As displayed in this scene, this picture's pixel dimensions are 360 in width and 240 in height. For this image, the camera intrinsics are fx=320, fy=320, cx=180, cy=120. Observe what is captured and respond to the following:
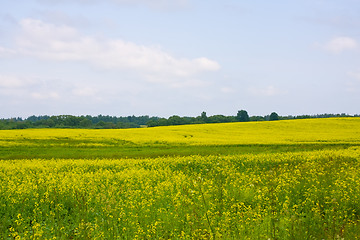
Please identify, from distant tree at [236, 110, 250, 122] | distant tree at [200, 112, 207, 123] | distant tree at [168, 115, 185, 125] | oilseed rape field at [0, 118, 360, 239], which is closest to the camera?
oilseed rape field at [0, 118, 360, 239]

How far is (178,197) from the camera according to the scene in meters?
8.56

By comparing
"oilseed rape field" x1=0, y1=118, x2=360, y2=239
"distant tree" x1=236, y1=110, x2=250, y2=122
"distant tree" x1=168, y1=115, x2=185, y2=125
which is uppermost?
"distant tree" x1=236, y1=110, x2=250, y2=122

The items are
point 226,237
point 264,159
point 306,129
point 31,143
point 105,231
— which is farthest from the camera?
point 306,129

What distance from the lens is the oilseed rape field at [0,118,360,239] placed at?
5992 mm

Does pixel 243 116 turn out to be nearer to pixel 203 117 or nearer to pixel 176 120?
pixel 203 117

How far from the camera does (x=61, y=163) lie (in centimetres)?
1650

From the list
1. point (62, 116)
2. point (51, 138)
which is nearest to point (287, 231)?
point (51, 138)

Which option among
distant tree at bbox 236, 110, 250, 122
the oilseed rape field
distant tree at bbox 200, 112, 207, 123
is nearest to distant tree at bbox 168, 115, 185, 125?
distant tree at bbox 200, 112, 207, 123

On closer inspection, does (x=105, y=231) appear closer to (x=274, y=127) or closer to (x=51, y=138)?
(x=51, y=138)

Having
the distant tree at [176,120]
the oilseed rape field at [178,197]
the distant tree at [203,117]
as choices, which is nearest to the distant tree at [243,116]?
the distant tree at [203,117]

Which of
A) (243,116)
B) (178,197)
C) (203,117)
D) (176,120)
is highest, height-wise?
(243,116)

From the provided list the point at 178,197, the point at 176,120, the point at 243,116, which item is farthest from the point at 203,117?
the point at 178,197

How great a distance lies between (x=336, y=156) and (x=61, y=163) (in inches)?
601

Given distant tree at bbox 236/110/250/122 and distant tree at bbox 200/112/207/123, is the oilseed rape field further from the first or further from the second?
distant tree at bbox 236/110/250/122
